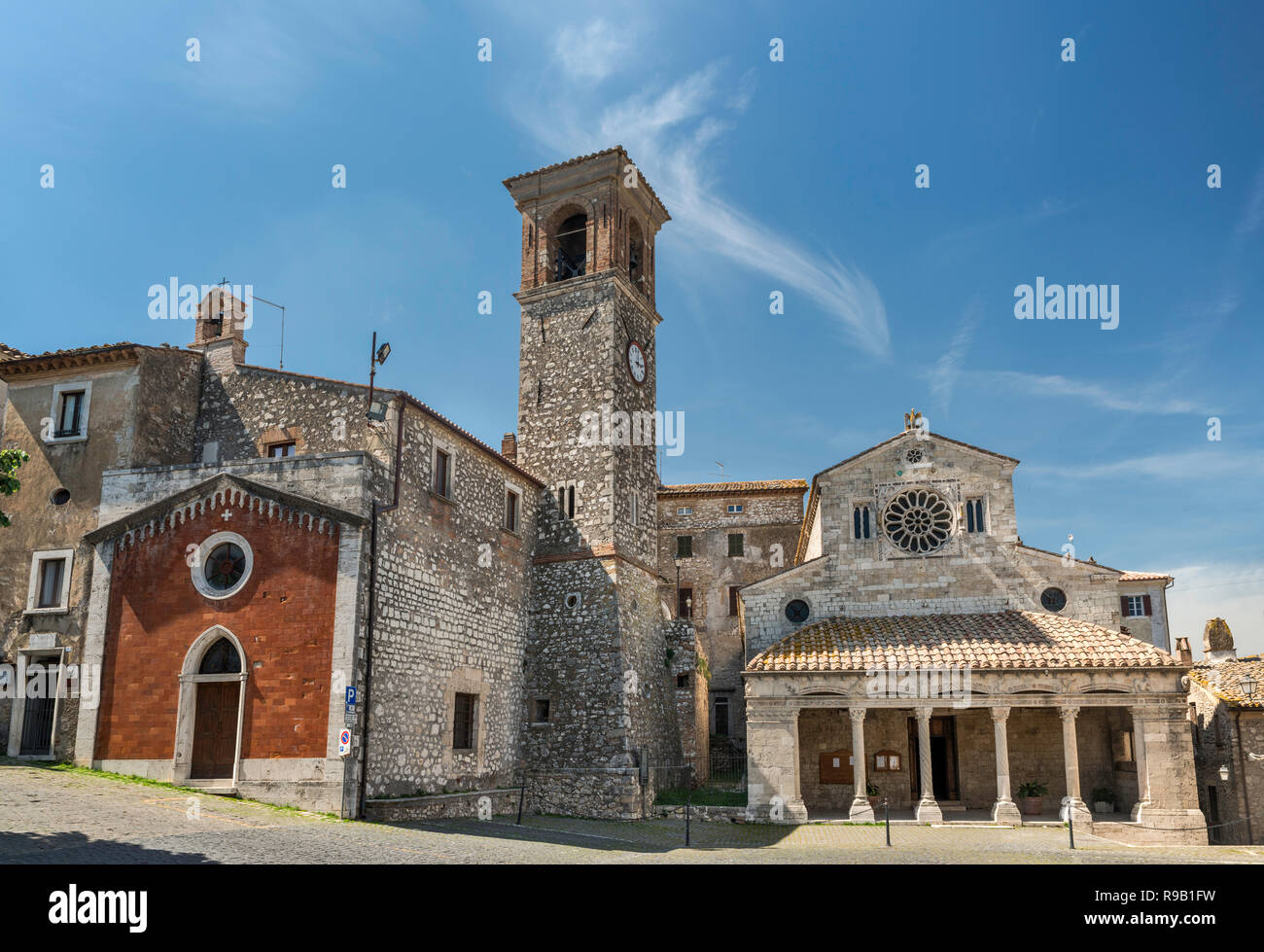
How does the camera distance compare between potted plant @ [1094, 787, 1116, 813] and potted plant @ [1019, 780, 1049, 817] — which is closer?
potted plant @ [1019, 780, 1049, 817]

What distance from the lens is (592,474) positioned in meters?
28.0

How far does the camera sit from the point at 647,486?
30297 millimetres

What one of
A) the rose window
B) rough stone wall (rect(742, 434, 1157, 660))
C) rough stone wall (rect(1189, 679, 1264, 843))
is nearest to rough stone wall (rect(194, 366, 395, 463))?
rough stone wall (rect(742, 434, 1157, 660))

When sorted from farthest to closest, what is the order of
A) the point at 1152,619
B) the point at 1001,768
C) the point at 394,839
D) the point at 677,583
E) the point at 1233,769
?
the point at 677,583 → the point at 1152,619 → the point at 1233,769 → the point at 1001,768 → the point at 394,839

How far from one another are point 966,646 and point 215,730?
18.2 m

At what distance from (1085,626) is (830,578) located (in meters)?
7.00

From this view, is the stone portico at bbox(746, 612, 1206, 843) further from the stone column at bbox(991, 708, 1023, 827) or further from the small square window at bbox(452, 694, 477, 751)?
the small square window at bbox(452, 694, 477, 751)

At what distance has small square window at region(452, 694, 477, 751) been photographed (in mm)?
23188

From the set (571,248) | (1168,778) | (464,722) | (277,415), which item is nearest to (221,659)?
(277,415)

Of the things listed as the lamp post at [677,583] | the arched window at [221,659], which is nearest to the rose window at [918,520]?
the lamp post at [677,583]

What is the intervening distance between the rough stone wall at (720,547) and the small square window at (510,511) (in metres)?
14.3

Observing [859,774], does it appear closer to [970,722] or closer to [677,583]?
[970,722]

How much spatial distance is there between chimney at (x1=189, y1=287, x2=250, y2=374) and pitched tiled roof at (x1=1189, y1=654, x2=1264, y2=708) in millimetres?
25764
